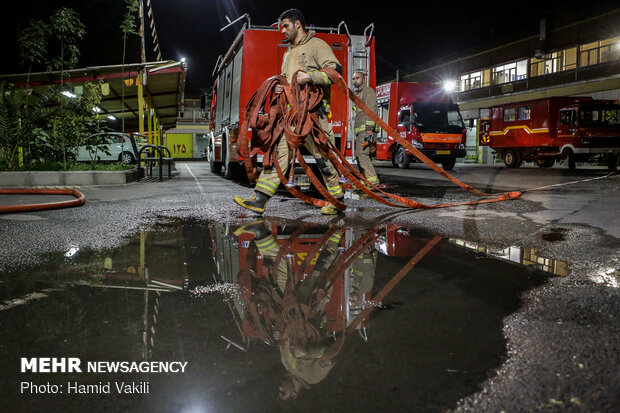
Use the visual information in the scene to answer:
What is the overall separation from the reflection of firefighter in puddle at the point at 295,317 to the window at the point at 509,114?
21.9 m

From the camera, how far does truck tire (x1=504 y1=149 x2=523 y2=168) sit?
23.5 metres

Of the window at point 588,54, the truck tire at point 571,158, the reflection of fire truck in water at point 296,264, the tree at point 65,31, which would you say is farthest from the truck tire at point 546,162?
the reflection of fire truck in water at point 296,264

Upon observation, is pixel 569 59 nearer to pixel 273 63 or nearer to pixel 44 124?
pixel 273 63

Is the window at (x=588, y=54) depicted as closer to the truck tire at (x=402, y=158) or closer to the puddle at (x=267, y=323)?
the truck tire at (x=402, y=158)

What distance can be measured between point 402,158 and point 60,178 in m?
14.9

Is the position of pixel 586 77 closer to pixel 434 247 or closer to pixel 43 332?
pixel 434 247

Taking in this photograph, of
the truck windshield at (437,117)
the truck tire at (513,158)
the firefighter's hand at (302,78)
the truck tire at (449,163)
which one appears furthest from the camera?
the truck tire at (513,158)

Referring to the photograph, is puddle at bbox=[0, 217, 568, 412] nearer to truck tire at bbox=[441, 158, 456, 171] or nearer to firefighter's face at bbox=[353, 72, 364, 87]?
firefighter's face at bbox=[353, 72, 364, 87]

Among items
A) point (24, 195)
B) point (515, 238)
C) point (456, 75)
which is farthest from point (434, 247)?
point (456, 75)

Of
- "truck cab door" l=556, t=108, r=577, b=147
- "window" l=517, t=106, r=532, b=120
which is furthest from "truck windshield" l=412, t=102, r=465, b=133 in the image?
"truck cab door" l=556, t=108, r=577, b=147

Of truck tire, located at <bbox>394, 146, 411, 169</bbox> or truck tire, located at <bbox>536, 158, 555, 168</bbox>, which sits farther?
truck tire, located at <bbox>536, 158, 555, 168</bbox>

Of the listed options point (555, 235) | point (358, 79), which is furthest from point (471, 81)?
point (555, 235)

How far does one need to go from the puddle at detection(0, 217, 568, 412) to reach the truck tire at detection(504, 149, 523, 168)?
2109cm

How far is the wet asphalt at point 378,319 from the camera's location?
5.64ft
